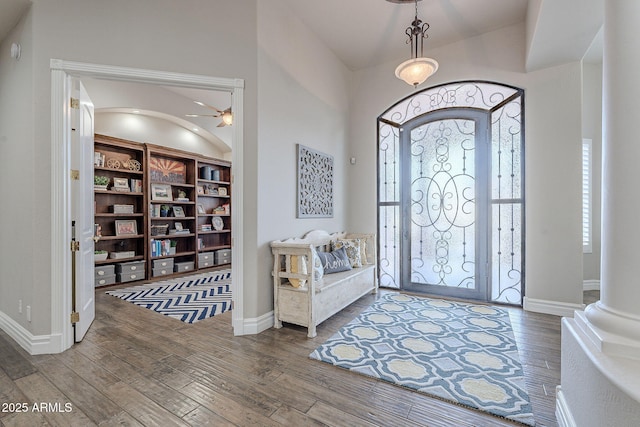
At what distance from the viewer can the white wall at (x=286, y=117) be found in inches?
119

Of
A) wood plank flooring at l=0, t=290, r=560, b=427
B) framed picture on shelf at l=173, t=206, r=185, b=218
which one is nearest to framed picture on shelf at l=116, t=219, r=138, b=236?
framed picture on shelf at l=173, t=206, r=185, b=218

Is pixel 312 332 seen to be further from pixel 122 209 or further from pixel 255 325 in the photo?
pixel 122 209

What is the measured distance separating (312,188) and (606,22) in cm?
297

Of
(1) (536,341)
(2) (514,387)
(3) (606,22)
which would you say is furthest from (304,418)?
(3) (606,22)

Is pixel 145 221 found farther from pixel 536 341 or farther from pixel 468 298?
pixel 536 341

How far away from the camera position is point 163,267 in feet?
17.5

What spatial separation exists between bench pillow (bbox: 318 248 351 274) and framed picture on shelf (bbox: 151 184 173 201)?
11.9 feet

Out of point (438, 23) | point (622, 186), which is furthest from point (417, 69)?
point (622, 186)

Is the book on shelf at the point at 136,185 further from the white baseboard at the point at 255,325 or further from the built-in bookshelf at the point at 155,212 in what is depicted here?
the white baseboard at the point at 255,325

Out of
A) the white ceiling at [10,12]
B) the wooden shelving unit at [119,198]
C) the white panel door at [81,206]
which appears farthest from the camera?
the wooden shelving unit at [119,198]

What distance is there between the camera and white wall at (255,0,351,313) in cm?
303

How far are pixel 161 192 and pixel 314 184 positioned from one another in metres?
3.31

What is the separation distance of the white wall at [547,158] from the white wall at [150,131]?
17.2 feet

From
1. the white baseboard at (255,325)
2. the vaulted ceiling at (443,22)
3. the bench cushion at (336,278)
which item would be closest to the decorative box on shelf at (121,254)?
the vaulted ceiling at (443,22)
